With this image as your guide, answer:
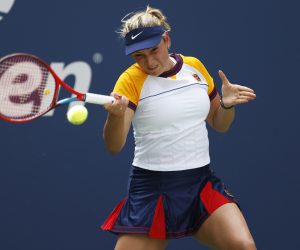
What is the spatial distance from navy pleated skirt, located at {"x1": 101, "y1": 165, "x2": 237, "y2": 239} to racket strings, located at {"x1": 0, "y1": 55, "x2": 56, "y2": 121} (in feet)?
1.82

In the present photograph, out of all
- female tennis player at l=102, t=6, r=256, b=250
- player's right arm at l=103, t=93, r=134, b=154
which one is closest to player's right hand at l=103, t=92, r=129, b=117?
player's right arm at l=103, t=93, r=134, b=154

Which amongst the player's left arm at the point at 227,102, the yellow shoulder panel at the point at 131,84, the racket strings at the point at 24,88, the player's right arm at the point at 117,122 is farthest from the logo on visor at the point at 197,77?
the racket strings at the point at 24,88

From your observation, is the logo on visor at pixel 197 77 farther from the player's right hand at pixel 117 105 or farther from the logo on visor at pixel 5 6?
the logo on visor at pixel 5 6

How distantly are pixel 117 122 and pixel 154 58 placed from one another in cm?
35

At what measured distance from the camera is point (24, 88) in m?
2.92

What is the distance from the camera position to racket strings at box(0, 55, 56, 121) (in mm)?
2871

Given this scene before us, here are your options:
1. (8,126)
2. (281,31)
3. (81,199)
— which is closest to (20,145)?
(8,126)

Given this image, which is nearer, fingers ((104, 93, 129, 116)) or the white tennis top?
fingers ((104, 93, 129, 116))

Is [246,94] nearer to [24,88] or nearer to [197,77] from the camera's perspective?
[197,77]

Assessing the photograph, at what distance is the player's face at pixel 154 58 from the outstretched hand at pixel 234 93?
25cm

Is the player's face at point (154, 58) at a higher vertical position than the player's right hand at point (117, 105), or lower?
higher

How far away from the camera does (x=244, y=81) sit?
4.35 meters

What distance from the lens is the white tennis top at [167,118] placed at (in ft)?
10.3

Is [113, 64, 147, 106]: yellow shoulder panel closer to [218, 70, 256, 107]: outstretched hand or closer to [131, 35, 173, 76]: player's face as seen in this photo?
[131, 35, 173, 76]: player's face
